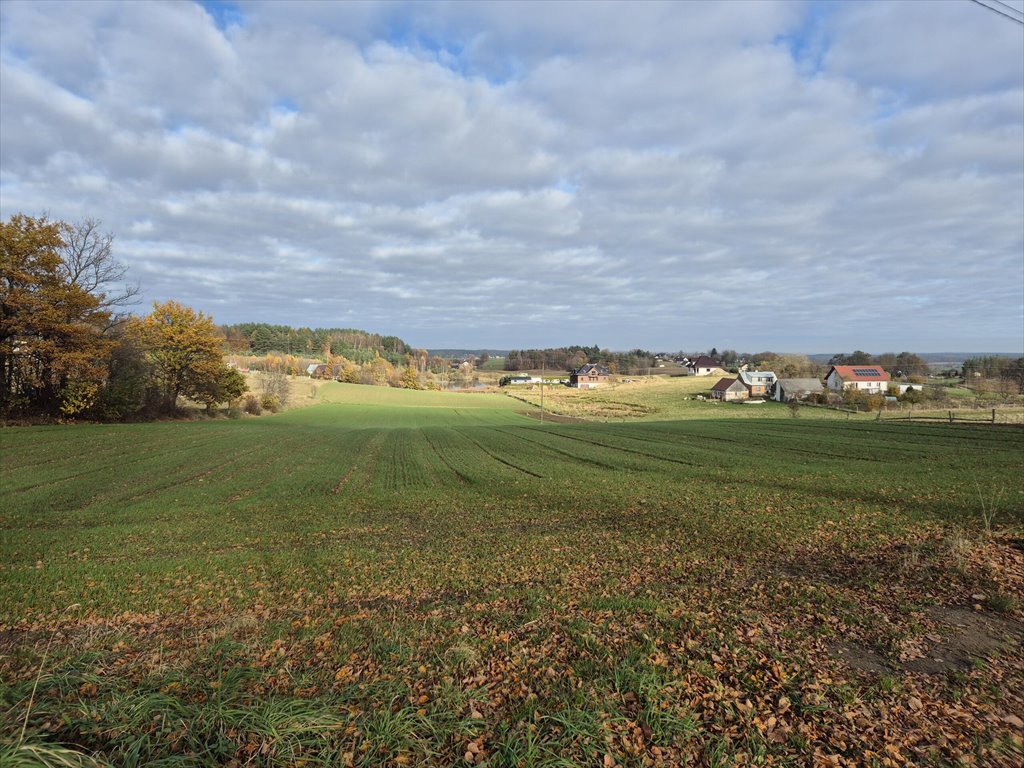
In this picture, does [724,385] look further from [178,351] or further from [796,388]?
[178,351]

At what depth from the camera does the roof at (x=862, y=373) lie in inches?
3947

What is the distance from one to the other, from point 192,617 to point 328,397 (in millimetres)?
95257

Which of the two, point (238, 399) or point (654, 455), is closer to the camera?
point (654, 455)

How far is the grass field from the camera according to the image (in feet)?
14.5

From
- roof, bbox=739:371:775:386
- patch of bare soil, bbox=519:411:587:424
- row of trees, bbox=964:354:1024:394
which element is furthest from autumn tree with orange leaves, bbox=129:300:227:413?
row of trees, bbox=964:354:1024:394

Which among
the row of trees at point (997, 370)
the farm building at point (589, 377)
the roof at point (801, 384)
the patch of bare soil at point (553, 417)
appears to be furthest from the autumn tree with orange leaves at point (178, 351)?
the row of trees at point (997, 370)

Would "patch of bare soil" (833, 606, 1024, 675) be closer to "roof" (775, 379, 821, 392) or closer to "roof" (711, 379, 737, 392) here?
"roof" (775, 379, 821, 392)

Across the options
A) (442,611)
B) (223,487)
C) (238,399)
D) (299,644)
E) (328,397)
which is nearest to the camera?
(299,644)

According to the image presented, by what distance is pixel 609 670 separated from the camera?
5.72 meters

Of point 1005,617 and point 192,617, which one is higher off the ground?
point 1005,617

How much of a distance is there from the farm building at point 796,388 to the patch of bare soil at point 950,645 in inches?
3637

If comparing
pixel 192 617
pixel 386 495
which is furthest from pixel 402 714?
pixel 386 495

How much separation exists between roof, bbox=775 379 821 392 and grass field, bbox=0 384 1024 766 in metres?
78.7

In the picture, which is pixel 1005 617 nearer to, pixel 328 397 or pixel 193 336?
pixel 193 336
